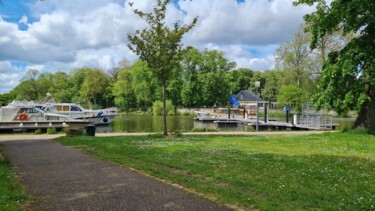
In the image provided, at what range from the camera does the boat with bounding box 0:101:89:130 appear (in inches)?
1264

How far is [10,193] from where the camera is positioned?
706cm

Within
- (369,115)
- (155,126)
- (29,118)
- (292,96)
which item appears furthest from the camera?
(292,96)

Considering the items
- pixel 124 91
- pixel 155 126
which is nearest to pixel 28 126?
pixel 155 126

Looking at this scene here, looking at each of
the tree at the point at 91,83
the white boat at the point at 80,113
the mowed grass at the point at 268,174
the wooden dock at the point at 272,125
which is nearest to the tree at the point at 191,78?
the tree at the point at 91,83

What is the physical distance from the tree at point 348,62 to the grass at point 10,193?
16.8 m

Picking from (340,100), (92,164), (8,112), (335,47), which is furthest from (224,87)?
(92,164)

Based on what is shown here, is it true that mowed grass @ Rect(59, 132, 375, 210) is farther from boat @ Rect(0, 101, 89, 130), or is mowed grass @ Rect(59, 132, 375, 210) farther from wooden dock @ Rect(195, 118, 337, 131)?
wooden dock @ Rect(195, 118, 337, 131)

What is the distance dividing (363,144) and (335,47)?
27936 millimetres

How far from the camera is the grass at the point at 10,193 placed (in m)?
6.26

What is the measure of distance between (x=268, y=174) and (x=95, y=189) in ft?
14.2

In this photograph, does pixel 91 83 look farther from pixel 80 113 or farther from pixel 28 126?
pixel 28 126

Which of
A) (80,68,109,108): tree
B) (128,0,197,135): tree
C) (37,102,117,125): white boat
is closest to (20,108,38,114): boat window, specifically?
(37,102,117,125): white boat

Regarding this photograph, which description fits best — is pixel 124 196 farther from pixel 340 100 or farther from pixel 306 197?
pixel 340 100

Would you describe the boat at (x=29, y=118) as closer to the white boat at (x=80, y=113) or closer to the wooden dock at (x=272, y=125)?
the white boat at (x=80, y=113)
